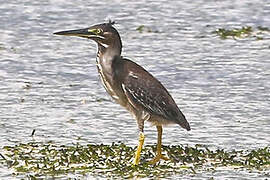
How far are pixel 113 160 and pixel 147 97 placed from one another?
0.65 m

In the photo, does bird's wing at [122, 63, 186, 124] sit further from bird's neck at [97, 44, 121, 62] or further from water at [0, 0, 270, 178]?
water at [0, 0, 270, 178]

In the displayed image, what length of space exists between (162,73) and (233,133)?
2.65 m

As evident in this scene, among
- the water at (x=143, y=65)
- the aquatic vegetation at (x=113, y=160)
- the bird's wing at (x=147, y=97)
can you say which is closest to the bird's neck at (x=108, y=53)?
the bird's wing at (x=147, y=97)

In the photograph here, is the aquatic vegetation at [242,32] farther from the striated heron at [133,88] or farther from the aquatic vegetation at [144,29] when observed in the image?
the striated heron at [133,88]

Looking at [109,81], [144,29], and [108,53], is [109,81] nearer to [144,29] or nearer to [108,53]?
[108,53]

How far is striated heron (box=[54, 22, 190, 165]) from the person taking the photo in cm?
895

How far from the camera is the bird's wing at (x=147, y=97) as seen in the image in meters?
8.93

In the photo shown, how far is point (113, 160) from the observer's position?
9.13 metres

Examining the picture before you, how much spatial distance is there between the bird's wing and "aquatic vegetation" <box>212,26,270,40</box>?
5.64 metres

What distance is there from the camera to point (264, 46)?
14016 millimetres

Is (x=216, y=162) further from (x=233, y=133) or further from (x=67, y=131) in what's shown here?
(x=67, y=131)

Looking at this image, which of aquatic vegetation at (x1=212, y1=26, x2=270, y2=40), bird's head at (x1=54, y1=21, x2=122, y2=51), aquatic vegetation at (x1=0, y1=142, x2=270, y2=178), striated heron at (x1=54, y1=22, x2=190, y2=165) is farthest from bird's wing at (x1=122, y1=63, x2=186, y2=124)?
aquatic vegetation at (x1=212, y1=26, x2=270, y2=40)

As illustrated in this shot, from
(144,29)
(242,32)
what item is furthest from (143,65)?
(242,32)

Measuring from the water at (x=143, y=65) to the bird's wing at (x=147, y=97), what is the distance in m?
0.72
